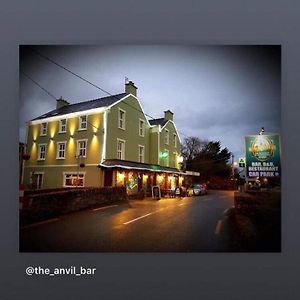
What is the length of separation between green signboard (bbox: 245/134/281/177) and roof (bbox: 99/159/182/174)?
2.05 ft

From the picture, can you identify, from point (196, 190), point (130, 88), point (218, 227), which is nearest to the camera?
point (218, 227)

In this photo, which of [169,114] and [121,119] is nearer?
[169,114]

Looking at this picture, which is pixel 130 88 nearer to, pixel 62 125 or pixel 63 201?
pixel 62 125

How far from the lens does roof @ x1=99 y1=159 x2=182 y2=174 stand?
103 inches

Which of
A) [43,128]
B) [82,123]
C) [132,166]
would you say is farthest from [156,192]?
[43,128]

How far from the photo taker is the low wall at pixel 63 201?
244cm

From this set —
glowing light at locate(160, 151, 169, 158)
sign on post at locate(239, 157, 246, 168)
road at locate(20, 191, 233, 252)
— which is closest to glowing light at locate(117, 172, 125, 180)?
road at locate(20, 191, 233, 252)

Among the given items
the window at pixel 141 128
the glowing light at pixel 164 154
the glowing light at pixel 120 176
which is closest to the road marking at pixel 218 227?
the glowing light at pixel 164 154

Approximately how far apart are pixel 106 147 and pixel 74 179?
1.27 ft

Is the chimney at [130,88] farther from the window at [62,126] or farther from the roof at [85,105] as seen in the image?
the window at [62,126]

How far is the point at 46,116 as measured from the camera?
257 cm

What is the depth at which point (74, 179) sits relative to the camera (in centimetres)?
262
